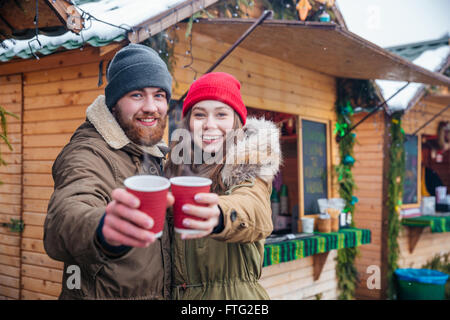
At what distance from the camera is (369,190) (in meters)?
7.26

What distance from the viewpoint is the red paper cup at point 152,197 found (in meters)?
0.95

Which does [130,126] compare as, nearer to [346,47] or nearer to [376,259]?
[346,47]

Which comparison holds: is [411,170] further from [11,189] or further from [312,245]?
[11,189]

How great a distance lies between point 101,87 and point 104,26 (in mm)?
605

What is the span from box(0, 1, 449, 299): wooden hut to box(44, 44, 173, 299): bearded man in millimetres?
1234

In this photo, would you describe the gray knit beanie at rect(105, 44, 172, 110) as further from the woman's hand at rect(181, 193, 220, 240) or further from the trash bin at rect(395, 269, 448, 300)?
the trash bin at rect(395, 269, 448, 300)

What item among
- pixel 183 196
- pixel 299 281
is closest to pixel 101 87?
pixel 183 196

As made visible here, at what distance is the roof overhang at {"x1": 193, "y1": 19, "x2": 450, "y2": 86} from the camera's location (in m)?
3.36

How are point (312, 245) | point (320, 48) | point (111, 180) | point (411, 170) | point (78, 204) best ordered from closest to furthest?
point (78, 204)
point (111, 180)
point (320, 48)
point (312, 245)
point (411, 170)

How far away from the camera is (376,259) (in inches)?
276

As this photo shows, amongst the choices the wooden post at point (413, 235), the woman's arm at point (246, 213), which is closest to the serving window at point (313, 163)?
the wooden post at point (413, 235)

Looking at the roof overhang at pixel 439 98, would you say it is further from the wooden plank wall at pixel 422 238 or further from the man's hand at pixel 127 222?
the man's hand at pixel 127 222

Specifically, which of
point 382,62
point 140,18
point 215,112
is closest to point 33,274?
point 140,18
